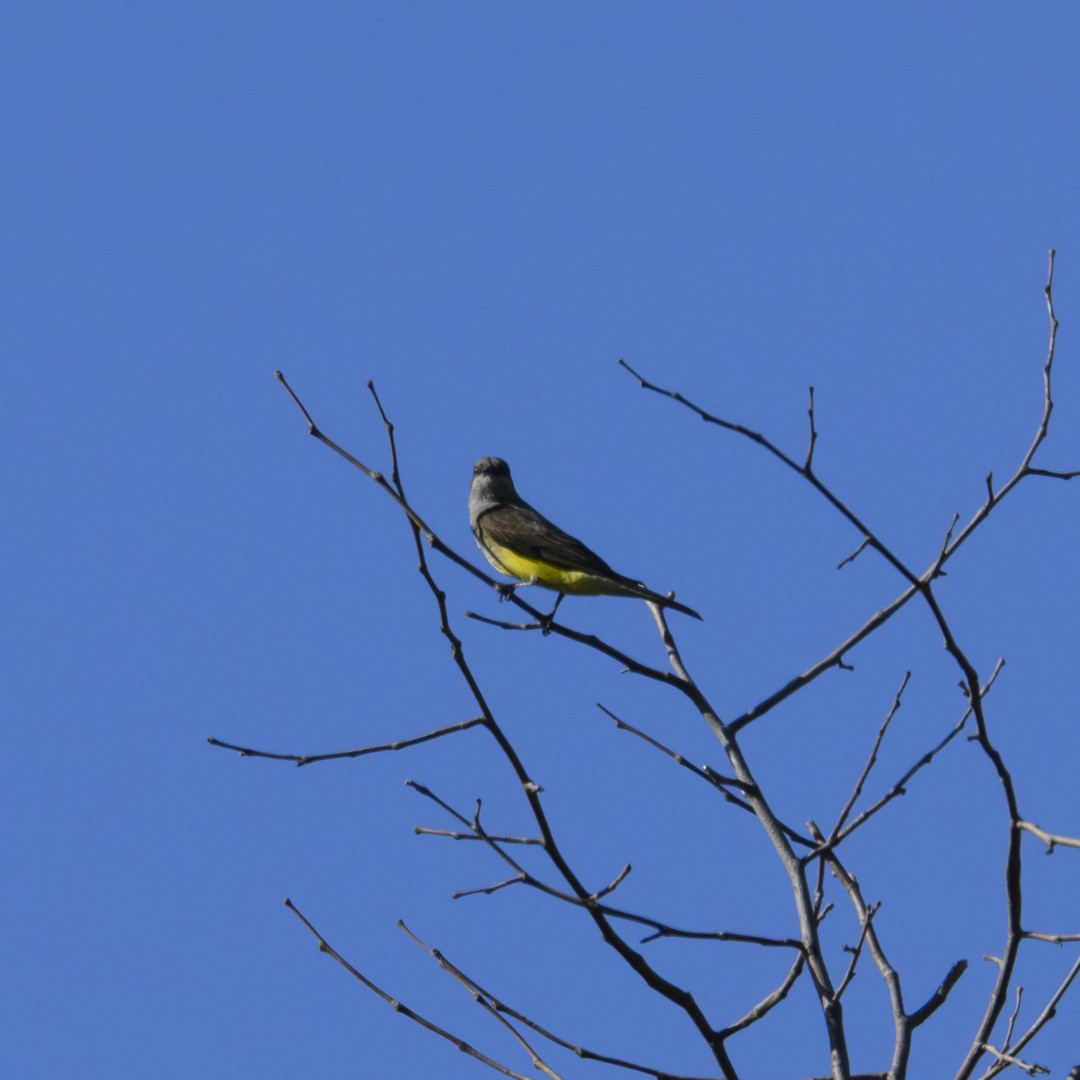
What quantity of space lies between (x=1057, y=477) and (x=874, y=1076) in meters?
1.66

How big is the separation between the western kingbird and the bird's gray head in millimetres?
84

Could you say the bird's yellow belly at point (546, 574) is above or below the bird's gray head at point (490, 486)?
below

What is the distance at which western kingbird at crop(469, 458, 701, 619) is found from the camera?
8.89 meters

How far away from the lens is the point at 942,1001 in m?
4.27

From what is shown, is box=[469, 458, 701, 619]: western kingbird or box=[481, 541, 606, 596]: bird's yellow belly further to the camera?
box=[481, 541, 606, 596]: bird's yellow belly

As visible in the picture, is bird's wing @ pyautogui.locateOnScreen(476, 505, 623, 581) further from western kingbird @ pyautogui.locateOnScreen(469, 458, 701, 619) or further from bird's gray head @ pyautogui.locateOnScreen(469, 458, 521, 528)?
bird's gray head @ pyautogui.locateOnScreen(469, 458, 521, 528)

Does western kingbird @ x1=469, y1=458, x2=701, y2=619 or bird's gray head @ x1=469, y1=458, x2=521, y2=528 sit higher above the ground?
bird's gray head @ x1=469, y1=458, x2=521, y2=528

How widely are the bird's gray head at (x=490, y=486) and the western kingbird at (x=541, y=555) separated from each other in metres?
0.08

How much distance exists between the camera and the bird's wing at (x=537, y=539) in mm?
9039

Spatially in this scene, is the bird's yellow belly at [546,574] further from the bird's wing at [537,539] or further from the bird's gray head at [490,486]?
the bird's gray head at [490,486]

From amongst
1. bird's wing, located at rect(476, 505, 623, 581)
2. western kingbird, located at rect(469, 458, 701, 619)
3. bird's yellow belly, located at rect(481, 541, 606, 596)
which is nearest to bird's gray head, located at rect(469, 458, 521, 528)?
western kingbird, located at rect(469, 458, 701, 619)

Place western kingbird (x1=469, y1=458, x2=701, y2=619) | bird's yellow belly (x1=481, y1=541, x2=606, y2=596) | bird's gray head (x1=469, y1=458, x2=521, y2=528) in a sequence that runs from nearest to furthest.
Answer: western kingbird (x1=469, y1=458, x2=701, y2=619) < bird's yellow belly (x1=481, y1=541, x2=606, y2=596) < bird's gray head (x1=469, y1=458, x2=521, y2=528)

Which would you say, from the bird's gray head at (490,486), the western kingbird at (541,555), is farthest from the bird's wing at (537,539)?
the bird's gray head at (490,486)

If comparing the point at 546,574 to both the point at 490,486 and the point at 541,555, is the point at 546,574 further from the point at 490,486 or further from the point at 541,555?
the point at 490,486
